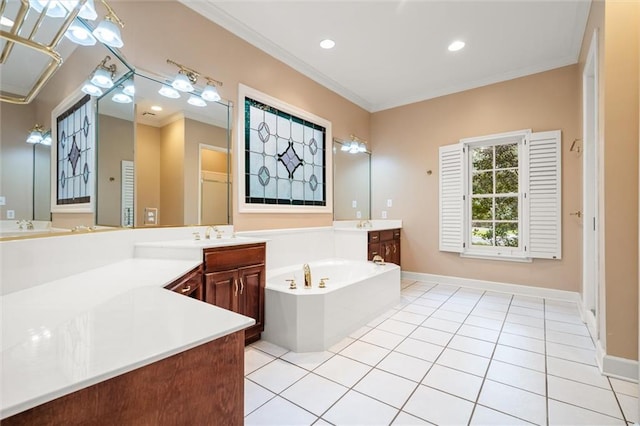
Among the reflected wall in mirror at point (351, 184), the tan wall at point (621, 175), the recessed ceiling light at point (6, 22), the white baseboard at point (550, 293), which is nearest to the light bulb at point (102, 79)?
the recessed ceiling light at point (6, 22)

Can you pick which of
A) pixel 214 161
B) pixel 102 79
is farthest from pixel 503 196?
pixel 102 79

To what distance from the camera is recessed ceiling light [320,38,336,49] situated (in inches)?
126

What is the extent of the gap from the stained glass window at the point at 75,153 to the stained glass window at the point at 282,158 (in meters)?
1.49

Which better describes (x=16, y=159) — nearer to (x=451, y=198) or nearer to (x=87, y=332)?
(x=87, y=332)

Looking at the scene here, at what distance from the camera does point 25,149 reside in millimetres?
1207

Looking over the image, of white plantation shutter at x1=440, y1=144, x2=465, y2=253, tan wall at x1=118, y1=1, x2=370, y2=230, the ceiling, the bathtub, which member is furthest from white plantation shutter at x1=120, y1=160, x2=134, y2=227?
white plantation shutter at x1=440, y1=144, x2=465, y2=253

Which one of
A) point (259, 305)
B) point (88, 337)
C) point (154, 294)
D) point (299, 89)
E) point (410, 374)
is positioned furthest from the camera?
point (299, 89)

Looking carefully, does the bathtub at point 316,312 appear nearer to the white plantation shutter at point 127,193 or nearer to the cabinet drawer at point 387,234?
the white plantation shutter at point 127,193

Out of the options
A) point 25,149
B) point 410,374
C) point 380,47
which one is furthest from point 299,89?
point 410,374

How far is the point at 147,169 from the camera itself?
2.22 m

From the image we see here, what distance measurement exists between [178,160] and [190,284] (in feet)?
3.78

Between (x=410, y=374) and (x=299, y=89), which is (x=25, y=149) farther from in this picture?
(x=299, y=89)

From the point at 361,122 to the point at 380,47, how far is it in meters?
1.64

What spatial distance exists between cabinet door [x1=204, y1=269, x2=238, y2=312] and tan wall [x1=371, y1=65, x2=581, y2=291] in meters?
3.23
